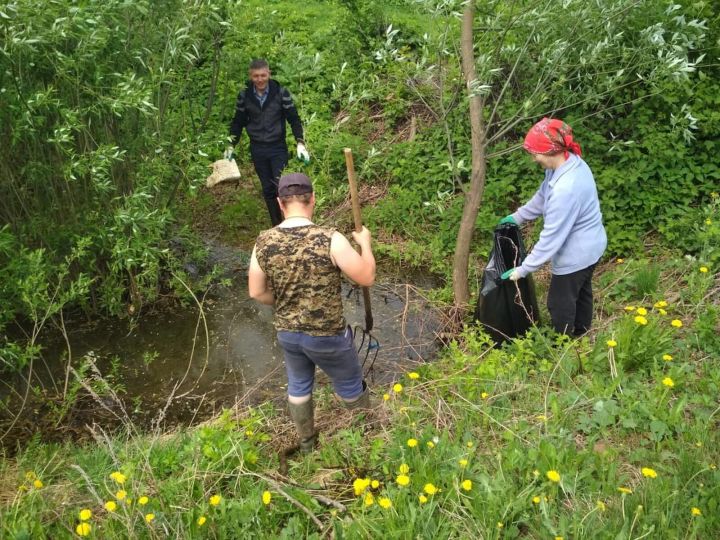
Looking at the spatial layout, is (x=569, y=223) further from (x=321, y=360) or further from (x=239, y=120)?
(x=239, y=120)

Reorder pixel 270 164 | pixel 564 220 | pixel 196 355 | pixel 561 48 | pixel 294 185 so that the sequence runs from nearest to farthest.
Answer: pixel 294 185 < pixel 564 220 < pixel 561 48 < pixel 196 355 < pixel 270 164

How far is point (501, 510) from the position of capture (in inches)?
93.5

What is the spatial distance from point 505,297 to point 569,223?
0.68 meters

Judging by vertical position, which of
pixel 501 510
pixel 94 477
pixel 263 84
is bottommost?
pixel 94 477

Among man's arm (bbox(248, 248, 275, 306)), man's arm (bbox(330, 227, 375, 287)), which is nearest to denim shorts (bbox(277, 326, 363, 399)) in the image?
man's arm (bbox(248, 248, 275, 306))

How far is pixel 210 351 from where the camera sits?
486 cm

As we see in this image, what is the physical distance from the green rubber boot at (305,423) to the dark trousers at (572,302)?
1.75 m

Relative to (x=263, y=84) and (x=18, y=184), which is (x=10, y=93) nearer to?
(x=18, y=184)

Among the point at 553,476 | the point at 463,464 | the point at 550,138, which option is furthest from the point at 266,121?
the point at 553,476

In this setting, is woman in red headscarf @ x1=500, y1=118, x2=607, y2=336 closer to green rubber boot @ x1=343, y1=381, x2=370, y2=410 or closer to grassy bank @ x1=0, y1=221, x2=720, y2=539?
grassy bank @ x1=0, y1=221, x2=720, y2=539

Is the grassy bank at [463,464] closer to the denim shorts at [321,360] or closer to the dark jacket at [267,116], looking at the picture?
the denim shorts at [321,360]

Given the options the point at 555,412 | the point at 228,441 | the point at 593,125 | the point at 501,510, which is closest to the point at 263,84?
the point at 593,125

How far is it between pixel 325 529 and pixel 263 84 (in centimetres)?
449

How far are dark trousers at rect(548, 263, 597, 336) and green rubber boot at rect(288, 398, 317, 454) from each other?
1751mm
